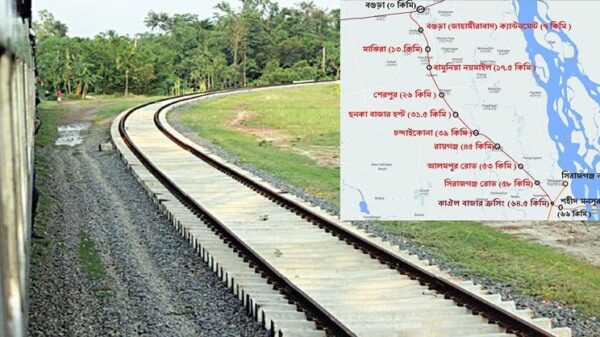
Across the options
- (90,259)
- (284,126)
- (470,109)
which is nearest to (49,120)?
(284,126)

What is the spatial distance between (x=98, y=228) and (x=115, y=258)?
1.82m

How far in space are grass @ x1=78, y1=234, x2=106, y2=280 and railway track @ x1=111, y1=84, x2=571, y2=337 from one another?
47.0 inches

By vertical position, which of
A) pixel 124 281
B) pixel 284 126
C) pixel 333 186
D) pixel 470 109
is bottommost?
pixel 124 281

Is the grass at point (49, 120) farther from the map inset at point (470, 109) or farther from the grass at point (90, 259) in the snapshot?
the map inset at point (470, 109)

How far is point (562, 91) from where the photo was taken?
644 cm

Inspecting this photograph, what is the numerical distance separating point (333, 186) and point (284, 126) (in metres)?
14.1

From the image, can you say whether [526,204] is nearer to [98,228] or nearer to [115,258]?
[115,258]

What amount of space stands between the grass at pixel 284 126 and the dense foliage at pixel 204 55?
32.1 feet

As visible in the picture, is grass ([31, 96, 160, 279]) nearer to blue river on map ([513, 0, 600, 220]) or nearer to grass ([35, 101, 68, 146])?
grass ([35, 101, 68, 146])

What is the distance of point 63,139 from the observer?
2494 centimetres

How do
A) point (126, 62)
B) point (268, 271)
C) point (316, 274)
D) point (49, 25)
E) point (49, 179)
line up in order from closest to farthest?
point (268, 271) → point (316, 274) → point (49, 179) → point (126, 62) → point (49, 25)

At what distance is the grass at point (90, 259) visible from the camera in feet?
32.4

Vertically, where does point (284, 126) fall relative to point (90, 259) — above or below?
above

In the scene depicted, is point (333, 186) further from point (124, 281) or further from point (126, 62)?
point (126, 62)
